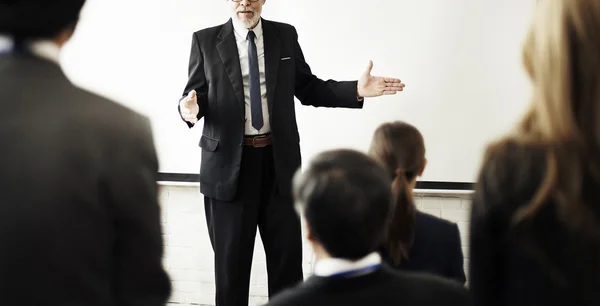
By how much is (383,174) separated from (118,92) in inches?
95.0

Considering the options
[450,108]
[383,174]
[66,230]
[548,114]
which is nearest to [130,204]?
[66,230]

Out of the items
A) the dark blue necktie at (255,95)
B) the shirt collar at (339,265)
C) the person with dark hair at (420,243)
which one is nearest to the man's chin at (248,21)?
the dark blue necktie at (255,95)

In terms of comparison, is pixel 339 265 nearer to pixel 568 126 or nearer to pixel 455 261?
pixel 568 126

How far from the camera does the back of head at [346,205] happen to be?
3.40ft

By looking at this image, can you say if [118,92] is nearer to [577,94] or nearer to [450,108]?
[450,108]

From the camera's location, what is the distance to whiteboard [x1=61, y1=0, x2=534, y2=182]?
9.20 ft

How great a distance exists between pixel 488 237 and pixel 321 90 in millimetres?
1679

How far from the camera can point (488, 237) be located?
955 mm

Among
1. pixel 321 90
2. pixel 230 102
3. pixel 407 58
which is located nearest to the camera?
pixel 230 102

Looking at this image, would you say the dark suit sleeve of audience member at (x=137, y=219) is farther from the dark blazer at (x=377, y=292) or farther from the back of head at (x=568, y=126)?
the back of head at (x=568, y=126)

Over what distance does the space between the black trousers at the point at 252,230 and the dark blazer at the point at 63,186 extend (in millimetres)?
1445

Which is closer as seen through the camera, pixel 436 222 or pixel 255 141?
pixel 436 222

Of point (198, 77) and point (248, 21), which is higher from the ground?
point (248, 21)

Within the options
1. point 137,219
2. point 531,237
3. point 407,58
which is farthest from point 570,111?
point 407,58
